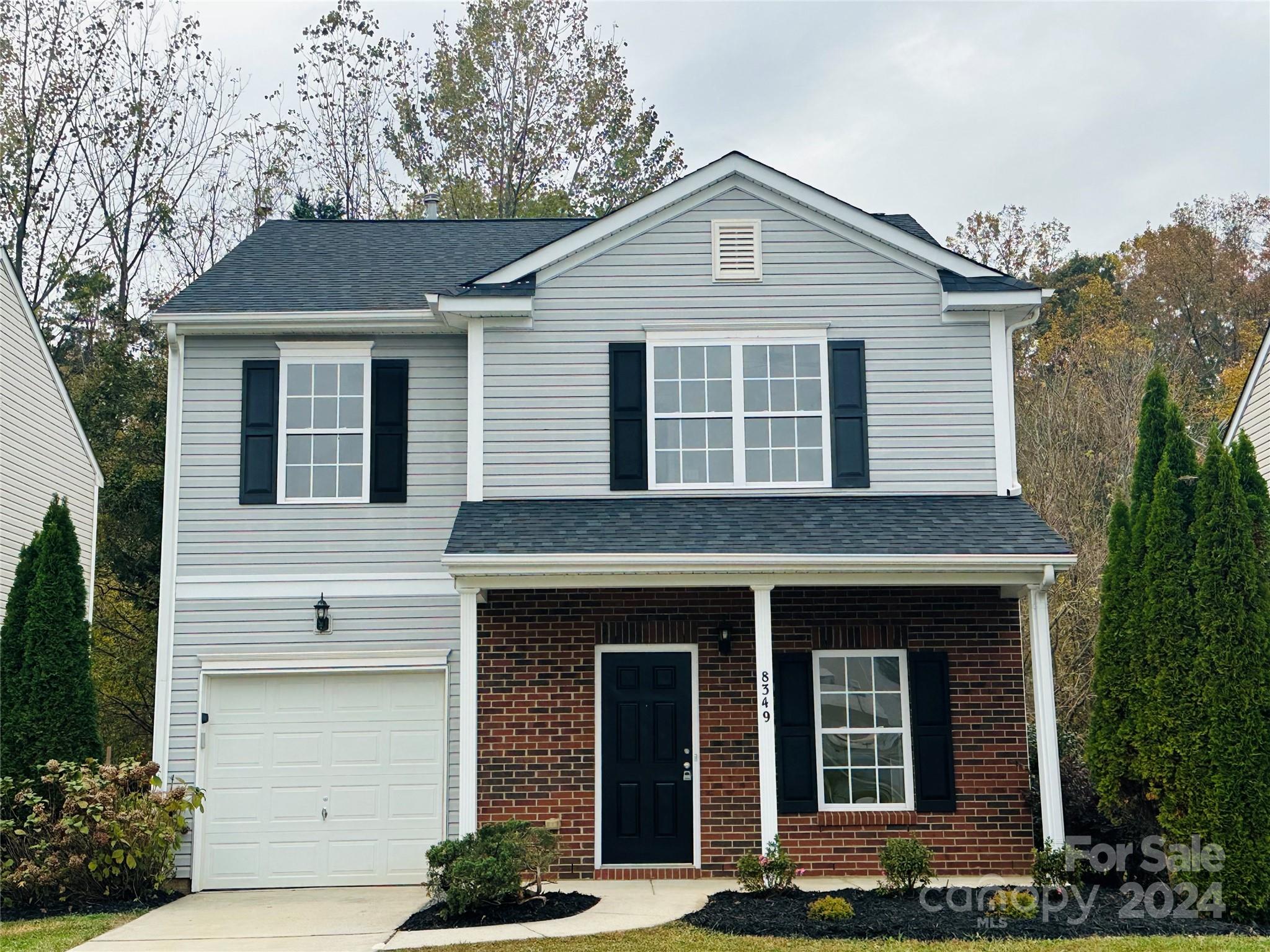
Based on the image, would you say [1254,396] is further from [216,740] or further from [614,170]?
[614,170]

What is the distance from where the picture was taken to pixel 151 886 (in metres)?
11.0

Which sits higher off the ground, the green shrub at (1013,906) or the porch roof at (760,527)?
the porch roof at (760,527)

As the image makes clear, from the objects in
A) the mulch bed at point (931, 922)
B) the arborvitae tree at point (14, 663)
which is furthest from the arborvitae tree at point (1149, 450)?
the arborvitae tree at point (14, 663)

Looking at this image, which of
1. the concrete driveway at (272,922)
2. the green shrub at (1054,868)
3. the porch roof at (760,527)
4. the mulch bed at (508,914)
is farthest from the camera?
the porch roof at (760,527)

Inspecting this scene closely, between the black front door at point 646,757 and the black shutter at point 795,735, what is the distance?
32.6 inches

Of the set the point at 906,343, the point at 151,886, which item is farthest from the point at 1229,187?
the point at 151,886

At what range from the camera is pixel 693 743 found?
1128 centimetres

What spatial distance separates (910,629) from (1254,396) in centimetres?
694

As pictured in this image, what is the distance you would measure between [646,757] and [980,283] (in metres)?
5.59

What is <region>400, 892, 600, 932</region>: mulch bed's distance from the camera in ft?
29.9

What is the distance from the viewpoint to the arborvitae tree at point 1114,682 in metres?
9.84

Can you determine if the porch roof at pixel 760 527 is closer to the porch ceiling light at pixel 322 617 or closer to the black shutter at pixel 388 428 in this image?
the black shutter at pixel 388 428

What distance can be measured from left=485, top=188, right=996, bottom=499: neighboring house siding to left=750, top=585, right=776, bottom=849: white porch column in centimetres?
197

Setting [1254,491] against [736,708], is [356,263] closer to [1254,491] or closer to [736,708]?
[736,708]
